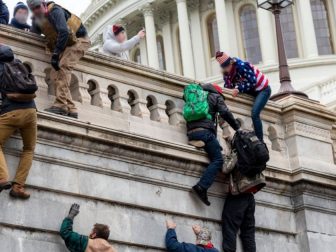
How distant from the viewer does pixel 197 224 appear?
13.2 metres

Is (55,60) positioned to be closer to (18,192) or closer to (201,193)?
(18,192)

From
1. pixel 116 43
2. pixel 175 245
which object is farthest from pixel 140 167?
pixel 116 43

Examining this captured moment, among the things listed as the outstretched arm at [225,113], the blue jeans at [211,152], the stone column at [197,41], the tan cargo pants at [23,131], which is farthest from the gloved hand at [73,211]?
the stone column at [197,41]

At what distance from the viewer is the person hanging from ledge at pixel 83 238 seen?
1145cm

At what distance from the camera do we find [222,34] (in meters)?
64.6

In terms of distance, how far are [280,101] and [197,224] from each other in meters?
3.16

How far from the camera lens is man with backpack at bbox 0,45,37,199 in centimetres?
1135

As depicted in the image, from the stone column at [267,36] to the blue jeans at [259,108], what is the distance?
161ft

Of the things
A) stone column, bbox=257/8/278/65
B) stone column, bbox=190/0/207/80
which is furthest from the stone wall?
stone column, bbox=190/0/207/80

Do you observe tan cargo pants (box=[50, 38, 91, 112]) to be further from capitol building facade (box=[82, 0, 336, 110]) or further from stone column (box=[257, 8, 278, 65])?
stone column (box=[257, 8, 278, 65])

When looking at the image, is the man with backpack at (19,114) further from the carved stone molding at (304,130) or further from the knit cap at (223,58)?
the carved stone molding at (304,130)

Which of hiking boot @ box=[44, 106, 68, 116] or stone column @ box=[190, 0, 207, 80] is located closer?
hiking boot @ box=[44, 106, 68, 116]

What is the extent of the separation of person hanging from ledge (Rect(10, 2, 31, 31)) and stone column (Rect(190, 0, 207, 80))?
49.7 m

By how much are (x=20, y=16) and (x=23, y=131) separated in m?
3.72
